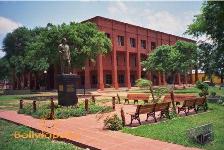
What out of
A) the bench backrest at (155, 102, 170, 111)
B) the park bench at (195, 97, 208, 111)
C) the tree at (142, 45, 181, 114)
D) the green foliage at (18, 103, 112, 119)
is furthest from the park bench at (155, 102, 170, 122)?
the tree at (142, 45, 181, 114)

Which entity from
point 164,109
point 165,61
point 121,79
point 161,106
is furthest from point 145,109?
point 121,79

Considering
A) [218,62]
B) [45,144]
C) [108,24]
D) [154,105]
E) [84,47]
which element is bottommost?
[45,144]

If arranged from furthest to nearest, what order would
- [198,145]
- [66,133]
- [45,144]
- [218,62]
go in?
[218,62]
[66,133]
[45,144]
[198,145]

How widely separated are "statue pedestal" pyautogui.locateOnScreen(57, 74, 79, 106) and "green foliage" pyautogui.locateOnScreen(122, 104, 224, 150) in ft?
21.4

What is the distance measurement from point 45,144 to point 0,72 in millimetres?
47716

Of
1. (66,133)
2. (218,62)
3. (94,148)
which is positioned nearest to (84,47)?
(218,62)

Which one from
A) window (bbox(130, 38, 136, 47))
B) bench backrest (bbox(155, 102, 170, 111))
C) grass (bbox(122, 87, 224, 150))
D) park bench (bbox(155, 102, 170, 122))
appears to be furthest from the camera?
window (bbox(130, 38, 136, 47))

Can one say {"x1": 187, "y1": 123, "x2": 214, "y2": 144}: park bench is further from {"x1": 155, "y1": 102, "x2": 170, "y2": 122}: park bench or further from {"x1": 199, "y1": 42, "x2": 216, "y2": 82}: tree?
{"x1": 199, "y1": 42, "x2": 216, "y2": 82}: tree

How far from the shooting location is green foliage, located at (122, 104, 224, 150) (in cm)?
838

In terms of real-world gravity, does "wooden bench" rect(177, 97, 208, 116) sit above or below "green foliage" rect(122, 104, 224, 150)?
above

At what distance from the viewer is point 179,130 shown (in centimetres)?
1016

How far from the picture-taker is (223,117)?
13.0 metres

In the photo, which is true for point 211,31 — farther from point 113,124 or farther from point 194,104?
point 113,124

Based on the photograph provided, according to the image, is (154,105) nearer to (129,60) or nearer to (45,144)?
(45,144)
